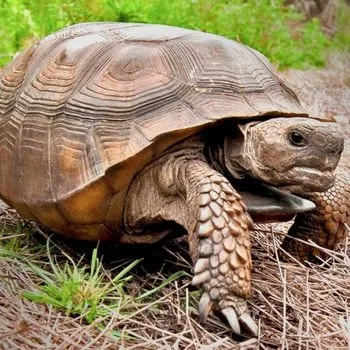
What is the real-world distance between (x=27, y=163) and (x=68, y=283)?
73 cm

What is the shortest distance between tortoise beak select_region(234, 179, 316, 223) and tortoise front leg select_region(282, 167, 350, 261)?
0.22 m

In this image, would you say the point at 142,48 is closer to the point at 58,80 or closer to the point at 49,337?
the point at 58,80

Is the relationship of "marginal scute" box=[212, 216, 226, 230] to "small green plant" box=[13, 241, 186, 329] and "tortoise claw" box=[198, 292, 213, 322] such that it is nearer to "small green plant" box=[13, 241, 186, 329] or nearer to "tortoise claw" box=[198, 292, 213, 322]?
"tortoise claw" box=[198, 292, 213, 322]

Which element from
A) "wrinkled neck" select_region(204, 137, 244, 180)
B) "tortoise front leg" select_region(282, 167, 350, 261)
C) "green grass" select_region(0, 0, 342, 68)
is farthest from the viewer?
"green grass" select_region(0, 0, 342, 68)

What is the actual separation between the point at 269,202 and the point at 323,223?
424 millimetres

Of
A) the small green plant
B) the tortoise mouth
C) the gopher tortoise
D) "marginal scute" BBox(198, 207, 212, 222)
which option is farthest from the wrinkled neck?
the small green plant

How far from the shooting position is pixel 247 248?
215cm

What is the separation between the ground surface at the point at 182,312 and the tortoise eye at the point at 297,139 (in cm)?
50

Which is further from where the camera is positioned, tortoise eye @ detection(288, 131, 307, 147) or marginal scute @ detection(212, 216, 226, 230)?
tortoise eye @ detection(288, 131, 307, 147)

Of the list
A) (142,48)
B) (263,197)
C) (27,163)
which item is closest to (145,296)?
(263,197)

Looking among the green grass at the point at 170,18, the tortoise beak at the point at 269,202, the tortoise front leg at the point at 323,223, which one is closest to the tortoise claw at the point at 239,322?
the tortoise beak at the point at 269,202

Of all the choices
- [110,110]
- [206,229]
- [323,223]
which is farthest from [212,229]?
[323,223]

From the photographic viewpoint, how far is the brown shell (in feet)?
7.96

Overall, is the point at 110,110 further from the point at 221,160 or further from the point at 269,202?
the point at 269,202
